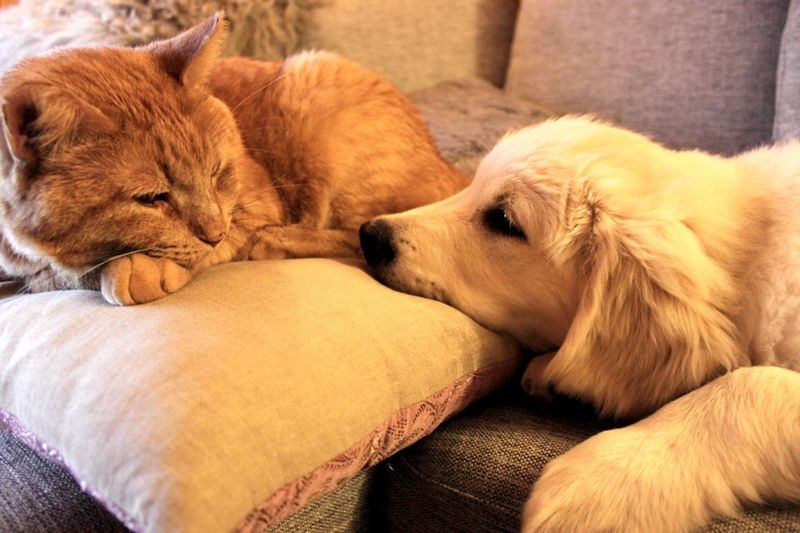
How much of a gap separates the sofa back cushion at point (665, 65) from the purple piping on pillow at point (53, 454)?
2.07m

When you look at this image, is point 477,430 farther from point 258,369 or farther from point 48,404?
point 48,404

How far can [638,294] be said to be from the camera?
1022 mm

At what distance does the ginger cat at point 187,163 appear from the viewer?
105 cm

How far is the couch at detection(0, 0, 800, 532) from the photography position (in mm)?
1000

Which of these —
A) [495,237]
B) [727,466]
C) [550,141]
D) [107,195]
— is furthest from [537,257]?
[107,195]

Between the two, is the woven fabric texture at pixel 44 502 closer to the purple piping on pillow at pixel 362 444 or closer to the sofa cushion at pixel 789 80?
the purple piping on pillow at pixel 362 444

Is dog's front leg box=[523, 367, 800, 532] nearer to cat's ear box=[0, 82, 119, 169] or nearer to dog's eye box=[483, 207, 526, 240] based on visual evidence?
dog's eye box=[483, 207, 526, 240]

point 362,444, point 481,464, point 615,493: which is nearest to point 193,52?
point 362,444

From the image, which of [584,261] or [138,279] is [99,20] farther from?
[584,261]

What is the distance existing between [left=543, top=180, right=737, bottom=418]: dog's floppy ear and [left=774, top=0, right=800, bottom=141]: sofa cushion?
40.0 inches

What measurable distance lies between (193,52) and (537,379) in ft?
2.94

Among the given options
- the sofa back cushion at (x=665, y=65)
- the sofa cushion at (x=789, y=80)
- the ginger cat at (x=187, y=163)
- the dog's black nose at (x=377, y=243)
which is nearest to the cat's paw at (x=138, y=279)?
the ginger cat at (x=187, y=163)

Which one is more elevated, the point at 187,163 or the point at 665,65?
the point at 665,65

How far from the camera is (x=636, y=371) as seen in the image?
1.04 meters
